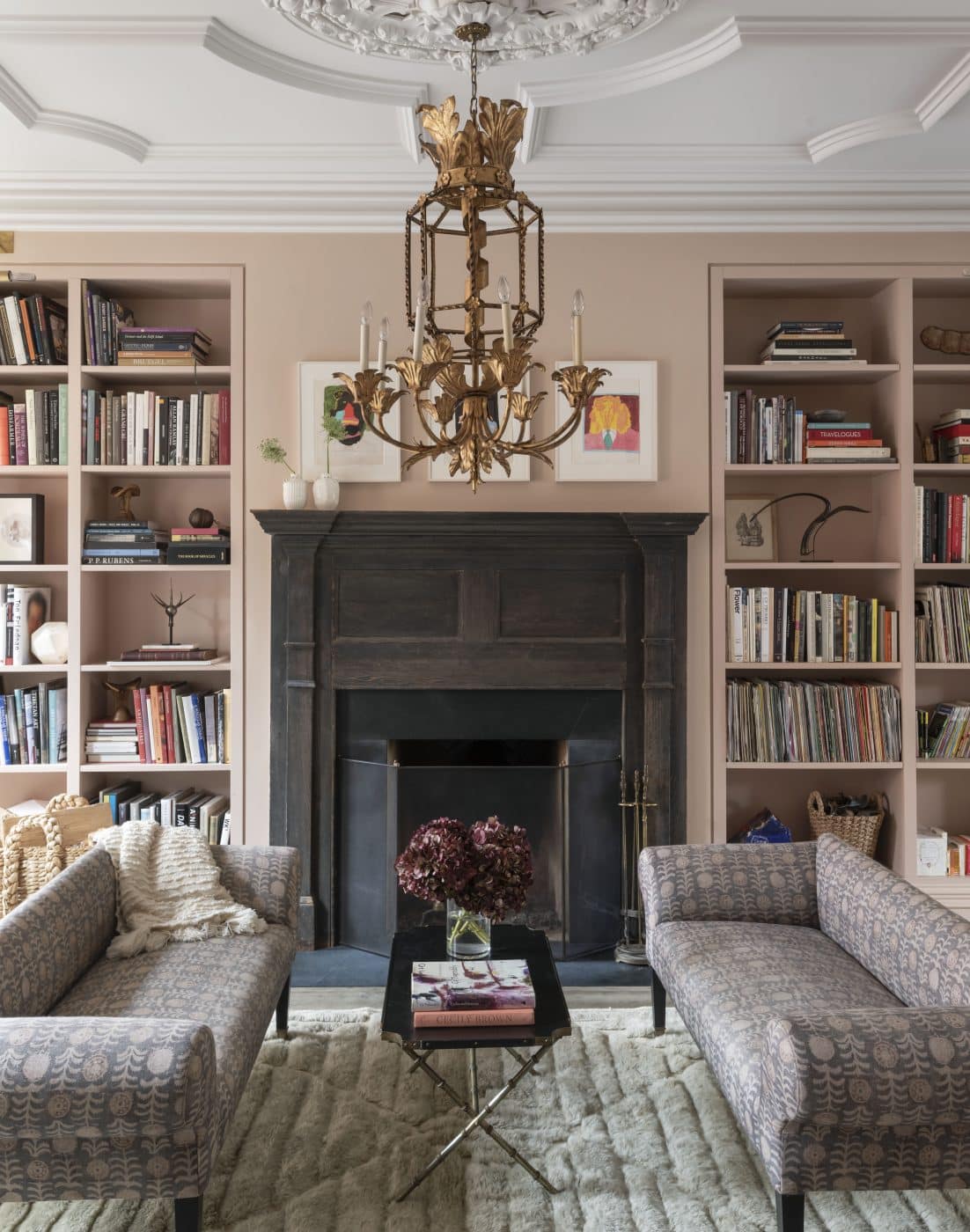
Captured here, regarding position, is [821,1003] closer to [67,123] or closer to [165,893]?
[165,893]

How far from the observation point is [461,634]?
12.5 ft

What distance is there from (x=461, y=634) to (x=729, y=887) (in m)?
1.37

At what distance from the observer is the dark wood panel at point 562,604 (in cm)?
381

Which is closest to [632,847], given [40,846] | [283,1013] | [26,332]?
[283,1013]


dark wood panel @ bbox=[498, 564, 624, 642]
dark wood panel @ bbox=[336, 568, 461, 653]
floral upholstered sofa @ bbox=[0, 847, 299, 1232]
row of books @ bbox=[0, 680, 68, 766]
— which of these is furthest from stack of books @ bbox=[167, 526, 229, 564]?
floral upholstered sofa @ bbox=[0, 847, 299, 1232]

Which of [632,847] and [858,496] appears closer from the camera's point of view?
[632,847]

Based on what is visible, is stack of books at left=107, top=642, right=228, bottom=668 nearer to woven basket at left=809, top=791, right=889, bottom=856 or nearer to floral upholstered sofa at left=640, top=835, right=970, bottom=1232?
floral upholstered sofa at left=640, top=835, right=970, bottom=1232

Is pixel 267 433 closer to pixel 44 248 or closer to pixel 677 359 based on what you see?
pixel 44 248

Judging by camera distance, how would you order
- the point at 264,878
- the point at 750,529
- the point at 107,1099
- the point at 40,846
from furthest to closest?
the point at 750,529 → the point at 40,846 → the point at 264,878 → the point at 107,1099

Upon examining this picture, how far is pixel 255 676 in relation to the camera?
3.89 m

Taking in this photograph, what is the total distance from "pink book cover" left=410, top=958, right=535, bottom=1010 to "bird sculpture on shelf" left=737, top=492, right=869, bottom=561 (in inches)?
88.9

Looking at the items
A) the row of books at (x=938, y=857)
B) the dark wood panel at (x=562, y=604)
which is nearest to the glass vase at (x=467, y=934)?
the dark wood panel at (x=562, y=604)

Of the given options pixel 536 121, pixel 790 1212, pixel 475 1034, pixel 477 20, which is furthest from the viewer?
pixel 536 121

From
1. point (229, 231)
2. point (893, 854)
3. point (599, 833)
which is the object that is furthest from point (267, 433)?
point (893, 854)
